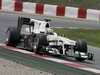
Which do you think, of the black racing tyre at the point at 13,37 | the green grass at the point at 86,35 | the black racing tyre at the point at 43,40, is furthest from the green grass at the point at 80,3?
the black racing tyre at the point at 43,40

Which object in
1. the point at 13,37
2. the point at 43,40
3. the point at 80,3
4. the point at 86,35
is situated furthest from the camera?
the point at 80,3

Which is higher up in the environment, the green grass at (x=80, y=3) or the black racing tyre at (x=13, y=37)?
the black racing tyre at (x=13, y=37)

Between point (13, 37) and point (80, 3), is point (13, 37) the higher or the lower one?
the higher one

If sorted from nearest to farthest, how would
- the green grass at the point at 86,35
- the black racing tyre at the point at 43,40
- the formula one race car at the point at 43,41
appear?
the formula one race car at the point at 43,41
the black racing tyre at the point at 43,40
the green grass at the point at 86,35

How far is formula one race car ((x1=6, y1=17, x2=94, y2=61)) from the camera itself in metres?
12.4

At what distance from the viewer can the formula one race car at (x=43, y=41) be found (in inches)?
489

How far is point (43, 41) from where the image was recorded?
12578mm

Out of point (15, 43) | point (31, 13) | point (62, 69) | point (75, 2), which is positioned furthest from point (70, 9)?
point (62, 69)

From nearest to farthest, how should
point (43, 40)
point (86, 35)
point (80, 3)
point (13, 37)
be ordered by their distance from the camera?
point (43, 40) → point (13, 37) → point (86, 35) → point (80, 3)

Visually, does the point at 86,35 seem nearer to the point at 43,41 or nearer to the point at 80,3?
the point at 43,41

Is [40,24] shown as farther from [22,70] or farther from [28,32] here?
[22,70]

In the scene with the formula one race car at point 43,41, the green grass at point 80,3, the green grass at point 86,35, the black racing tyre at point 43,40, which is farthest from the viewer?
the green grass at point 80,3

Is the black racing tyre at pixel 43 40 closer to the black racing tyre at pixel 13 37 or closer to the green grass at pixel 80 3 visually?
the black racing tyre at pixel 13 37

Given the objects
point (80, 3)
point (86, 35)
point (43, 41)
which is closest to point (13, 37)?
point (43, 41)
